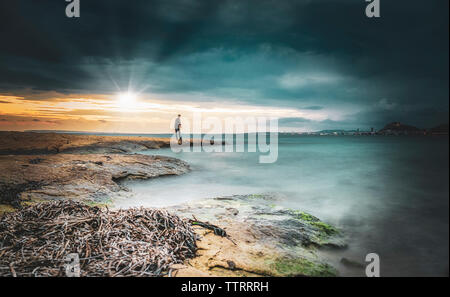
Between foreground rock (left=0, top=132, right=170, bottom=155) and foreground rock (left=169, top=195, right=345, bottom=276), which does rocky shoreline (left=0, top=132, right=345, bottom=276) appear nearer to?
foreground rock (left=169, top=195, right=345, bottom=276)

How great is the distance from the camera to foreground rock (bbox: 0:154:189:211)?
19.2 feet

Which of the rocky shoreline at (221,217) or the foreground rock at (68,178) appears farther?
the foreground rock at (68,178)

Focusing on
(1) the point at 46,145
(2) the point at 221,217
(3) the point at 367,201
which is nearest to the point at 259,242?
(2) the point at 221,217

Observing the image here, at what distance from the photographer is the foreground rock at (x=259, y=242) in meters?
3.07

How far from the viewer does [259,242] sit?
150 inches

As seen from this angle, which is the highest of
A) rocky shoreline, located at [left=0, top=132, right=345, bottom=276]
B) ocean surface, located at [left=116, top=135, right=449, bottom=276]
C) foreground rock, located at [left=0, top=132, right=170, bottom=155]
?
foreground rock, located at [left=0, top=132, right=170, bottom=155]

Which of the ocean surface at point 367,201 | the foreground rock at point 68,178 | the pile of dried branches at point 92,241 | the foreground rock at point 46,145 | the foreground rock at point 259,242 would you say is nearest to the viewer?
the pile of dried branches at point 92,241

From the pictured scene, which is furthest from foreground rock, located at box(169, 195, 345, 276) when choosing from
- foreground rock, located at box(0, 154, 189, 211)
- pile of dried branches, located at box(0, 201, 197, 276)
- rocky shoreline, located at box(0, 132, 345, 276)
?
foreground rock, located at box(0, 154, 189, 211)

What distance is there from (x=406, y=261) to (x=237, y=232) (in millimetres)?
2891

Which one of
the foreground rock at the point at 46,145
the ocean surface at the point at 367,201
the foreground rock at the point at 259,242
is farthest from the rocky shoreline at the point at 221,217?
the foreground rock at the point at 46,145

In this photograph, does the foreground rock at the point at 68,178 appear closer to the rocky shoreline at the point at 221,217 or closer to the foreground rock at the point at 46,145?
the rocky shoreline at the point at 221,217
